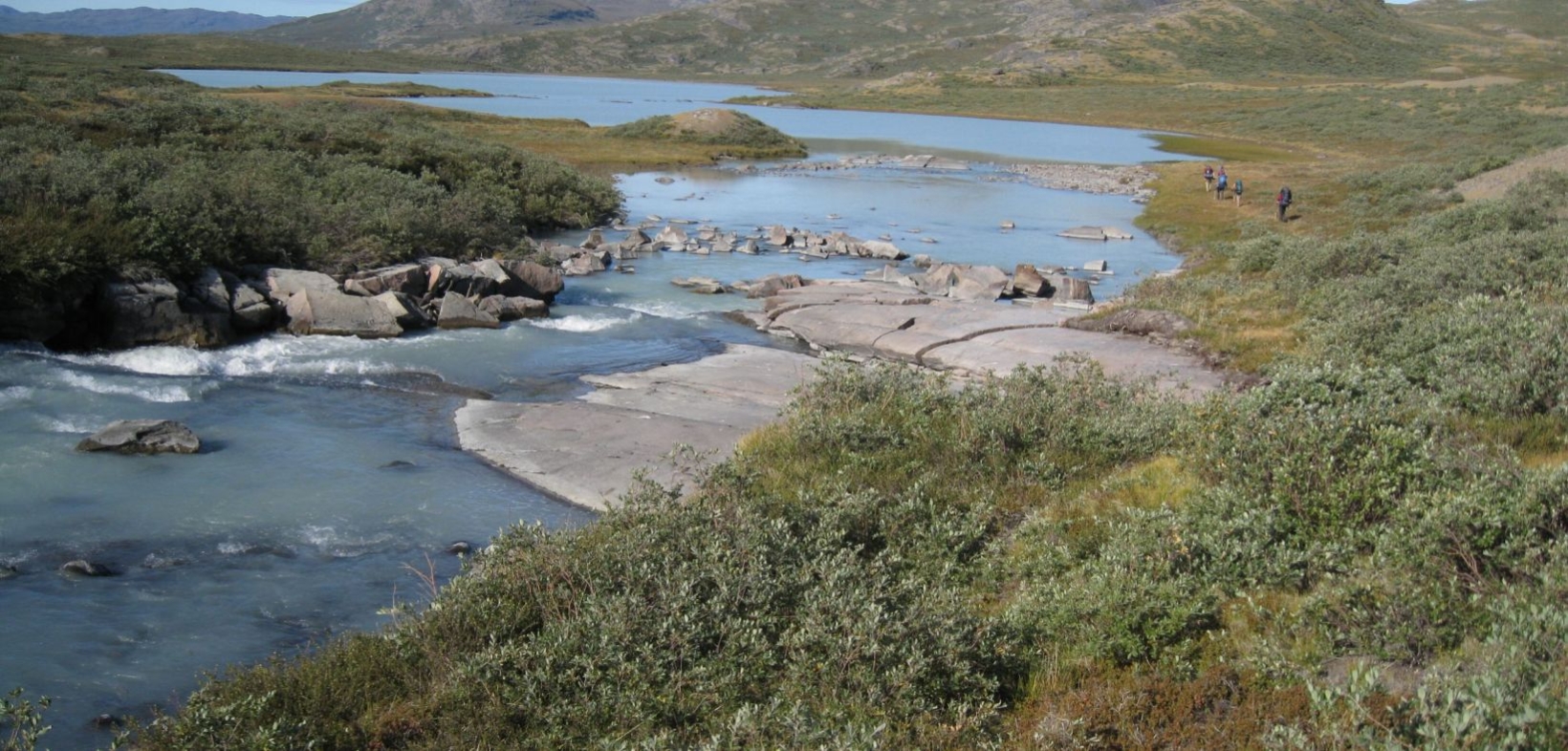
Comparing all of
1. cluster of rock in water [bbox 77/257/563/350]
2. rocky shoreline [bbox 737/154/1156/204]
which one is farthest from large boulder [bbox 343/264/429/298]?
rocky shoreline [bbox 737/154/1156/204]

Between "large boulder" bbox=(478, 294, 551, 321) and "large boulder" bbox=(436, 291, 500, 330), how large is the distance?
32cm

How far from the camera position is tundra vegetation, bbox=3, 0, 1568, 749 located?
712 centimetres

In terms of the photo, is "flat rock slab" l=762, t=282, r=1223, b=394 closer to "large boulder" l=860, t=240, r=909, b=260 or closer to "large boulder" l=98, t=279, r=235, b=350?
"large boulder" l=860, t=240, r=909, b=260

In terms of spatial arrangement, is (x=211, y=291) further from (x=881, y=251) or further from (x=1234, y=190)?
(x=1234, y=190)

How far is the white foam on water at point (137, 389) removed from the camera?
19.7m

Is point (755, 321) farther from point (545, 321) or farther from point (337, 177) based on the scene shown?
point (337, 177)

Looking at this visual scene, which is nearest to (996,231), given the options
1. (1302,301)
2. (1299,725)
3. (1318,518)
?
(1302,301)

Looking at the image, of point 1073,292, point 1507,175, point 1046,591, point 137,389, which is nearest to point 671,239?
point 1073,292

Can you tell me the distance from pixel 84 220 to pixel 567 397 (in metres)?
13.0

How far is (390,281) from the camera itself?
2792 centimetres

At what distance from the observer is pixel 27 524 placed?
45.1 ft

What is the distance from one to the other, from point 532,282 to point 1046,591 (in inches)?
941

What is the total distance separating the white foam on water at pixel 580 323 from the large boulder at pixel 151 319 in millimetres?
7682

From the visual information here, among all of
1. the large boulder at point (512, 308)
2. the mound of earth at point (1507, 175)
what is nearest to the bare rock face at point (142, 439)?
the large boulder at point (512, 308)
